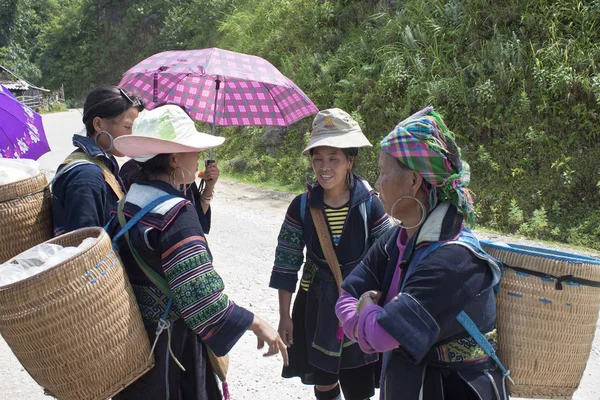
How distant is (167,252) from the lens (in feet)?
6.44

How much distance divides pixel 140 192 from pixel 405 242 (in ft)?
3.35

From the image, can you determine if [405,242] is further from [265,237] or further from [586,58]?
[586,58]

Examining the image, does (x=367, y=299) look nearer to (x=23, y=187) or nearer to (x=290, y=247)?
(x=290, y=247)

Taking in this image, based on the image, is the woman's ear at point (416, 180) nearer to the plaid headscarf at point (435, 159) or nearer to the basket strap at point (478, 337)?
the plaid headscarf at point (435, 159)

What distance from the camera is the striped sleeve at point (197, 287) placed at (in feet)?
6.41

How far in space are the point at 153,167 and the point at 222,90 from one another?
2.25 m

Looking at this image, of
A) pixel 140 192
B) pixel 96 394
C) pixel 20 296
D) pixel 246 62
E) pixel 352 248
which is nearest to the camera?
pixel 20 296

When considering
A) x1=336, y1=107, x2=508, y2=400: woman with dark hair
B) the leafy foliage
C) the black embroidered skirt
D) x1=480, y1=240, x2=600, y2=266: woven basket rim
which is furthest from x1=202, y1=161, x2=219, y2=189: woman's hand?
the leafy foliage

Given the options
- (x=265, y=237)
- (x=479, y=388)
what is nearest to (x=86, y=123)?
(x=479, y=388)

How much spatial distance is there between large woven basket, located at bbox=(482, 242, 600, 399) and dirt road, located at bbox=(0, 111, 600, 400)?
218 centimetres

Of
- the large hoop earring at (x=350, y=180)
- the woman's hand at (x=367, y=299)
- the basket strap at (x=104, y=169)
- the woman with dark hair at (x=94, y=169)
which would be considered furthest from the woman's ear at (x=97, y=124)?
the woman's hand at (x=367, y=299)

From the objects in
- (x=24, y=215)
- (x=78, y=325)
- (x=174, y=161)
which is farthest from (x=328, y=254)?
(x=24, y=215)

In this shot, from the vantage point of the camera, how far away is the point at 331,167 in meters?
2.86

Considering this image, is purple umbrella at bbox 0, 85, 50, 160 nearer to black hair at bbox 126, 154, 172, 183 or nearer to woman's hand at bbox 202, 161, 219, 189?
woman's hand at bbox 202, 161, 219, 189
